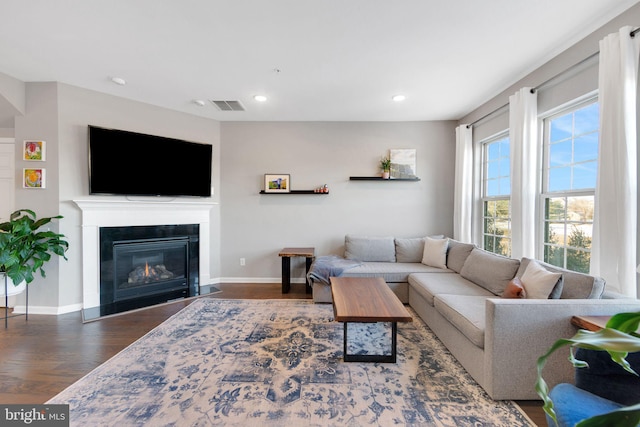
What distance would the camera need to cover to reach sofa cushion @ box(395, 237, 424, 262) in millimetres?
3801

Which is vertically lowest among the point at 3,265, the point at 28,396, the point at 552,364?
the point at 28,396

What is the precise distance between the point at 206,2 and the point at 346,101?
194 cm

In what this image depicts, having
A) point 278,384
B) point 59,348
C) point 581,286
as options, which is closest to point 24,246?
point 59,348

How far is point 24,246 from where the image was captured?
2.69 m

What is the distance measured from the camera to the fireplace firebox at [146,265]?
3215 mm

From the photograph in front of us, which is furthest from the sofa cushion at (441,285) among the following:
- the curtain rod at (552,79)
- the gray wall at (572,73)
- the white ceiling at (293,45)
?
the white ceiling at (293,45)

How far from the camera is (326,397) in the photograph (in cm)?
169

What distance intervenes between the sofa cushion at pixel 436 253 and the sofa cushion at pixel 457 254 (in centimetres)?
7

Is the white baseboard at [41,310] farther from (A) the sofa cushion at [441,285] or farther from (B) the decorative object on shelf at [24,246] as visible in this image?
(A) the sofa cushion at [441,285]

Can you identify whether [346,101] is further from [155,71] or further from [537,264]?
[537,264]

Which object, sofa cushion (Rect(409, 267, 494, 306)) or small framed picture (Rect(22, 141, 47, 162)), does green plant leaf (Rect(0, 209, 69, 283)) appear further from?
sofa cushion (Rect(409, 267, 494, 306))

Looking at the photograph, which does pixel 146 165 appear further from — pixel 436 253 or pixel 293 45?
pixel 436 253

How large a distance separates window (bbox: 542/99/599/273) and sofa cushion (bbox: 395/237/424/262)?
56.3 inches

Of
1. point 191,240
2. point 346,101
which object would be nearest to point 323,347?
point 191,240
